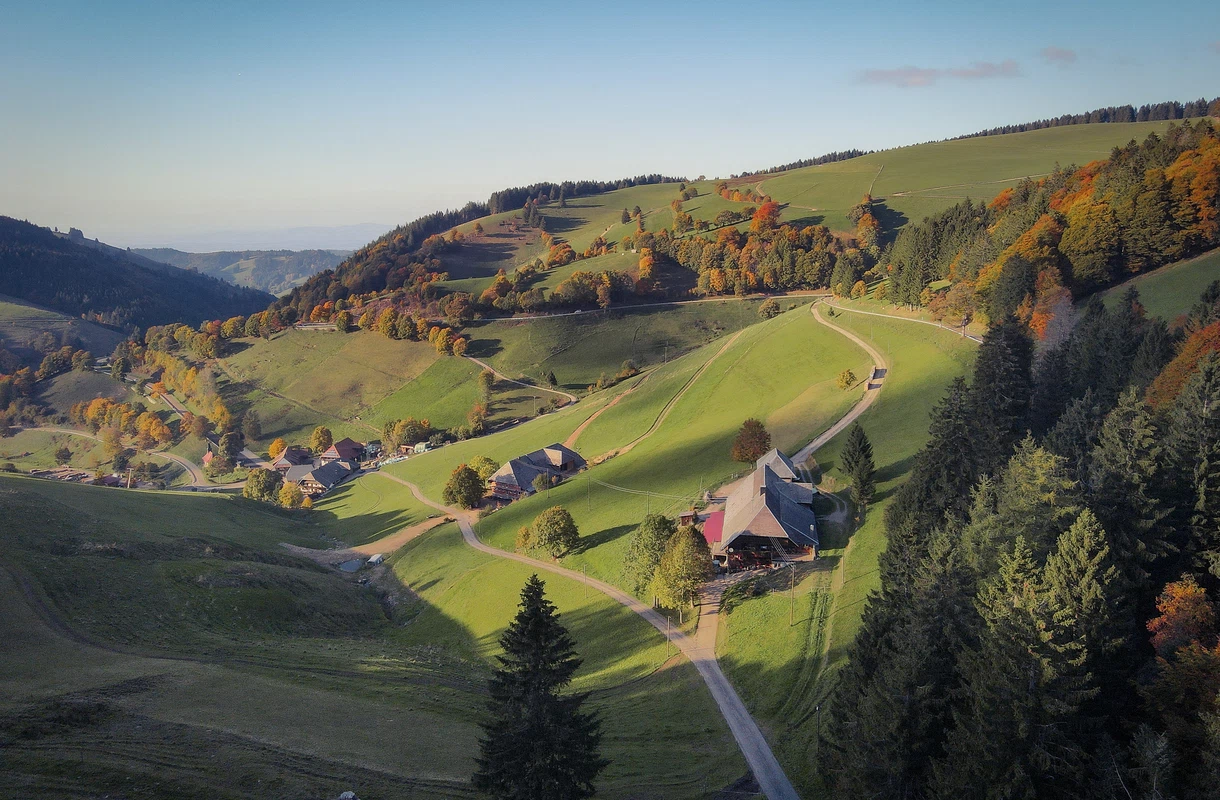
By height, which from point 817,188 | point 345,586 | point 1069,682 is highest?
point 817,188

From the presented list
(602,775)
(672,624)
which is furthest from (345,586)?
(602,775)

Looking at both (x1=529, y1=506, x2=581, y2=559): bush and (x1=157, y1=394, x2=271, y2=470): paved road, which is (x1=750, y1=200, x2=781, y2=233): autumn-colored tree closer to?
(x1=157, y1=394, x2=271, y2=470): paved road

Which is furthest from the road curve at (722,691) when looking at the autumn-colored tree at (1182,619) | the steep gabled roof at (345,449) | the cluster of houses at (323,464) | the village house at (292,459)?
the village house at (292,459)

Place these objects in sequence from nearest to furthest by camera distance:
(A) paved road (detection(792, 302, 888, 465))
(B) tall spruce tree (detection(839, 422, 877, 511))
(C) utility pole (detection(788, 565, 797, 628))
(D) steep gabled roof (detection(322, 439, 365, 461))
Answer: (C) utility pole (detection(788, 565, 797, 628)) → (B) tall spruce tree (detection(839, 422, 877, 511)) → (A) paved road (detection(792, 302, 888, 465)) → (D) steep gabled roof (detection(322, 439, 365, 461))

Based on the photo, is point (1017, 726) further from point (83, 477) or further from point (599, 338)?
point (83, 477)

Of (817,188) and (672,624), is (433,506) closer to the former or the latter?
(672,624)

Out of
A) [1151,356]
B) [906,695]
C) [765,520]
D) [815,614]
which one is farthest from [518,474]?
[906,695]

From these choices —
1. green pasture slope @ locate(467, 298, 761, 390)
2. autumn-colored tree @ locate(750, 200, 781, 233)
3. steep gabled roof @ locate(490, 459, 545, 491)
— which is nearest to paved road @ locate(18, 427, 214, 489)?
green pasture slope @ locate(467, 298, 761, 390)

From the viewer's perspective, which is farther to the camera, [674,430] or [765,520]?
[674,430]
